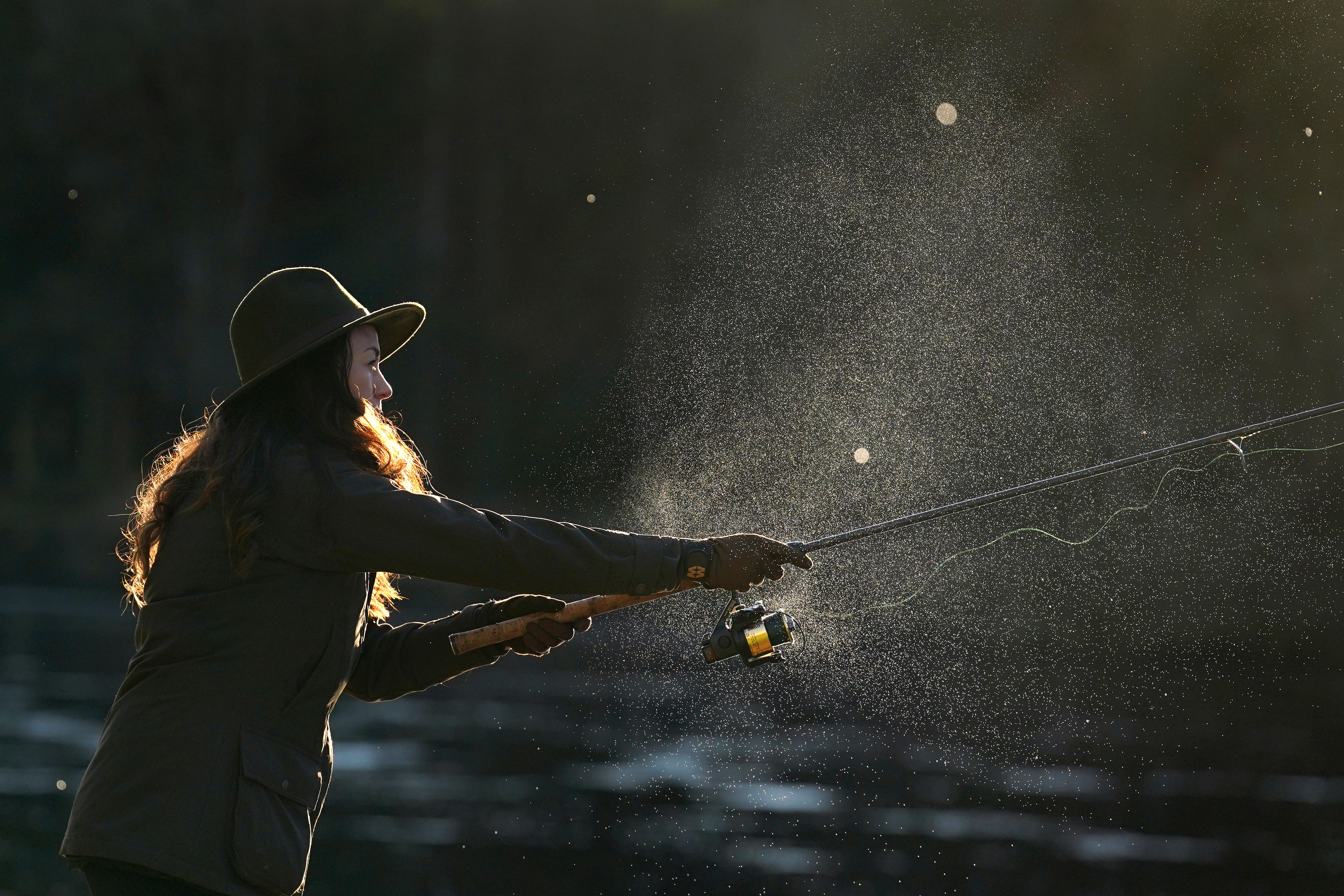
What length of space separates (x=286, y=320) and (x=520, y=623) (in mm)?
868

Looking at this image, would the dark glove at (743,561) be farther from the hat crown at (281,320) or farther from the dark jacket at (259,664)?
the hat crown at (281,320)

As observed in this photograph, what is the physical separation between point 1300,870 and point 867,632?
730 cm

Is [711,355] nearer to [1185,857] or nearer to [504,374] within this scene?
[504,374]

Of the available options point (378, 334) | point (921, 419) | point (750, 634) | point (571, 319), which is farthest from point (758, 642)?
point (571, 319)

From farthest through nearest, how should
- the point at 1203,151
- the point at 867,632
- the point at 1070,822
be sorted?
the point at 1203,151 → the point at 867,632 → the point at 1070,822

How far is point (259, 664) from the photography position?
8.40 feet

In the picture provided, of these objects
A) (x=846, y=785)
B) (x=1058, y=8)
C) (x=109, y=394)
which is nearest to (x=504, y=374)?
(x=109, y=394)

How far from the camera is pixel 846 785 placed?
8.33m

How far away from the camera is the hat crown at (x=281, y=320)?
2791 millimetres

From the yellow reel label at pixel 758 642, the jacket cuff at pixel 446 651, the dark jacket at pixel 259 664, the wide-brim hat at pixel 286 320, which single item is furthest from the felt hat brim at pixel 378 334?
the yellow reel label at pixel 758 642

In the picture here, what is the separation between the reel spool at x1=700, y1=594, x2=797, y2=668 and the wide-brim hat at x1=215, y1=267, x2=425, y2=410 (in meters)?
1.23

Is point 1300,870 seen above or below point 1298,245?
below

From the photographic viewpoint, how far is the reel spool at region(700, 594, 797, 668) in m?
3.58

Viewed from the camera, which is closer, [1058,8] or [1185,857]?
[1185,857]
